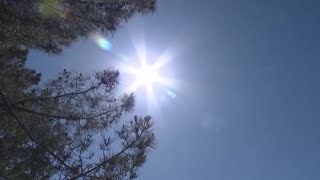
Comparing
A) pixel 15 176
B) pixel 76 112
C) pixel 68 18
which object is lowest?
pixel 15 176

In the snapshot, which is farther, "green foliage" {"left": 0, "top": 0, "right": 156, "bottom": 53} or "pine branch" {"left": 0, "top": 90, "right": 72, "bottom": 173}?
"green foliage" {"left": 0, "top": 0, "right": 156, "bottom": 53}

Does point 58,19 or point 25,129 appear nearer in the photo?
point 25,129

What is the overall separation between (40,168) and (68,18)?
10.3 ft

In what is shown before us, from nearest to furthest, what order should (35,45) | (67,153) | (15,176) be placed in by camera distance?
(15,176)
(67,153)
(35,45)

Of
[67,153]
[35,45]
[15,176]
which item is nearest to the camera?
[15,176]

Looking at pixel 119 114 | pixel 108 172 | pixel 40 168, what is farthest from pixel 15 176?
pixel 119 114

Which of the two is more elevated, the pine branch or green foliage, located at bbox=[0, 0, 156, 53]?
green foliage, located at bbox=[0, 0, 156, 53]

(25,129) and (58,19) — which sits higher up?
(58,19)

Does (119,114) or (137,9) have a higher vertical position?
(137,9)

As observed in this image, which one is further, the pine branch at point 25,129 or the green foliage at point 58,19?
the green foliage at point 58,19

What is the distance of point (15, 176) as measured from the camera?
10.5 metres

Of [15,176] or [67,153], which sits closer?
[15,176]

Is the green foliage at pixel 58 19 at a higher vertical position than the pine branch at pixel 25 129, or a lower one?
higher

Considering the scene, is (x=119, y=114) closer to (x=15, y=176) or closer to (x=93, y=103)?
(x=93, y=103)
